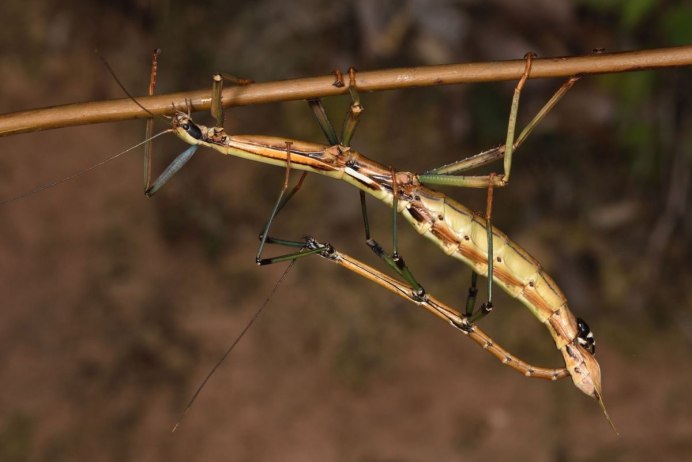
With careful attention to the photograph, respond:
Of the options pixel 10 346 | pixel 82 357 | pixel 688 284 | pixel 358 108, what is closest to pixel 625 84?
pixel 688 284

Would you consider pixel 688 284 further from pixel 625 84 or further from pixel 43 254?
pixel 43 254

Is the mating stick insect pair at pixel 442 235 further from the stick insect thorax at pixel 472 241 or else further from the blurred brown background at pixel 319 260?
the blurred brown background at pixel 319 260

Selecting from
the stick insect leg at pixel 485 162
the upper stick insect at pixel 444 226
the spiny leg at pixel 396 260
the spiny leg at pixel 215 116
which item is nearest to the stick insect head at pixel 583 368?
the upper stick insect at pixel 444 226

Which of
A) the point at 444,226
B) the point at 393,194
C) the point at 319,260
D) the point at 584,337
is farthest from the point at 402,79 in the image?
the point at 319,260

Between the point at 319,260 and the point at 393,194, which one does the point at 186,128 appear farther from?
the point at 319,260

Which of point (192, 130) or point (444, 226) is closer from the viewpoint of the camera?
point (192, 130)

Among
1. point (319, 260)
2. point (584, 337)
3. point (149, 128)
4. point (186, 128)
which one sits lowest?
point (149, 128)
